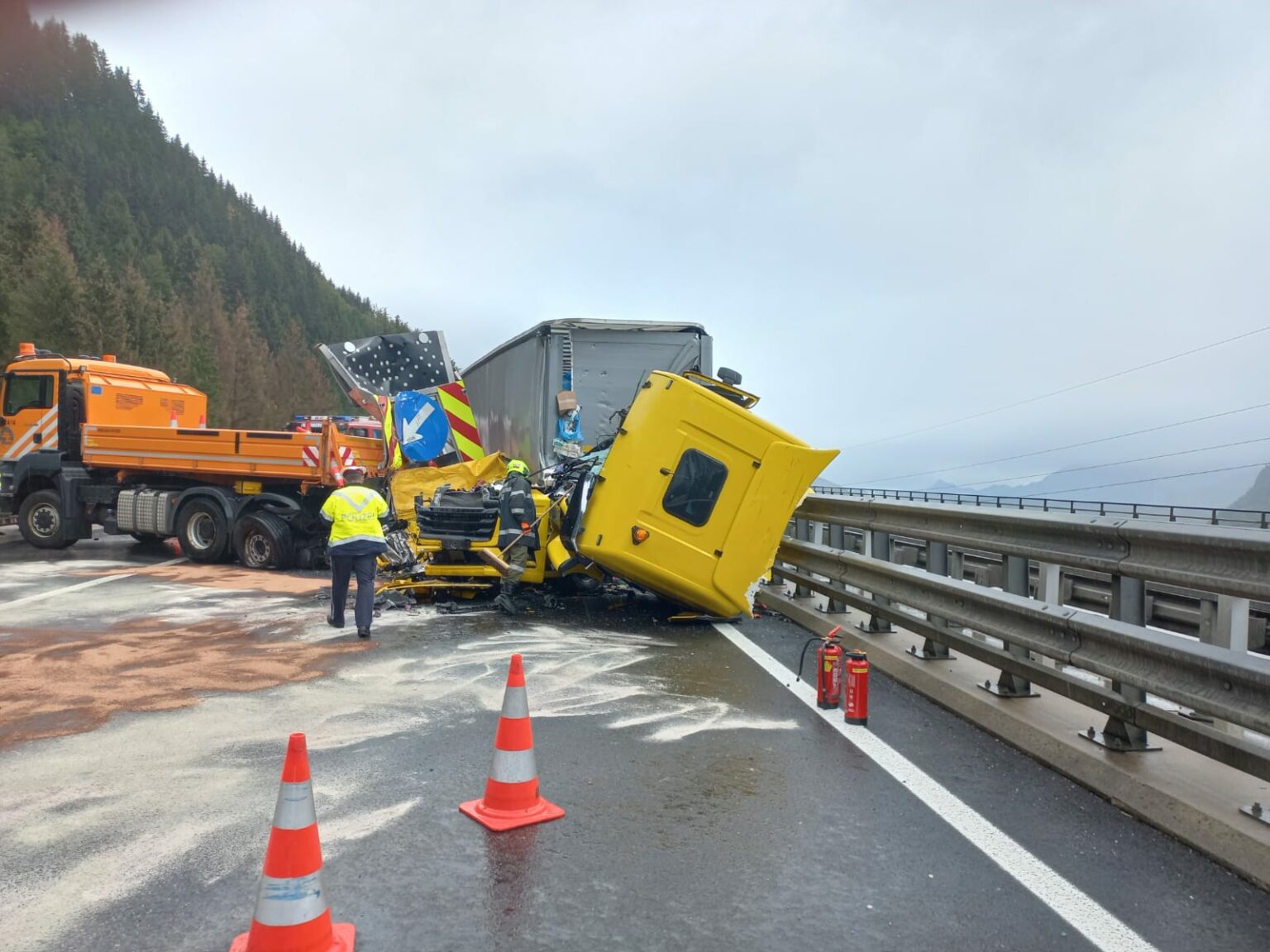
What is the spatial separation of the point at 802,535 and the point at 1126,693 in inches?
218

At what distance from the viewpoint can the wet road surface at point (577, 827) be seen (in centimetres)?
276

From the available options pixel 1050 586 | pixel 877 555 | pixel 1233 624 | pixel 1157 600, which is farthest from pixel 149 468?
pixel 1233 624

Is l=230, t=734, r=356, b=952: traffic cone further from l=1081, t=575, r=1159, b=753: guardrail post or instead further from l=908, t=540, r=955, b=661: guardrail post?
l=908, t=540, r=955, b=661: guardrail post

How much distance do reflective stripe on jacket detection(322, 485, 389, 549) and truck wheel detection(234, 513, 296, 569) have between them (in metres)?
4.95

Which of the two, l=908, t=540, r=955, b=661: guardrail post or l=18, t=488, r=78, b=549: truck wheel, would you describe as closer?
l=908, t=540, r=955, b=661: guardrail post

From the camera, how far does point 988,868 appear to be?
3121 millimetres

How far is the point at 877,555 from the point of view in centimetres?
682

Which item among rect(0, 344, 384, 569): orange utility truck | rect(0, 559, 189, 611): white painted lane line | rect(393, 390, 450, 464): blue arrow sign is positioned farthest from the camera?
rect(0, 344, 384, 569): orange utility truck

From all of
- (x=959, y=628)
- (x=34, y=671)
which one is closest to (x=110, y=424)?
(x=34, y=671)

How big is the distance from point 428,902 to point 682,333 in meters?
8.10

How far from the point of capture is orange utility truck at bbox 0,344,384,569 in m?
12.9

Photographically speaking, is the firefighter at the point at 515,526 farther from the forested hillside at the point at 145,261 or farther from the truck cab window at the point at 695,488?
the forested hillside at the point at 145,261

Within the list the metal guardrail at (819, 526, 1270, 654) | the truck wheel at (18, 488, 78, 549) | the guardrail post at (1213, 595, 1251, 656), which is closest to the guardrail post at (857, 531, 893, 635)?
the metal guardrail at (819, 526, 1270, 654)

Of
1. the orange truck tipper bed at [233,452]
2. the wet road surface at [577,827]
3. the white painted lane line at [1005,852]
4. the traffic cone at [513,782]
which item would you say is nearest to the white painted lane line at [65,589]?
the orange truck tipper bed at [233,452]
